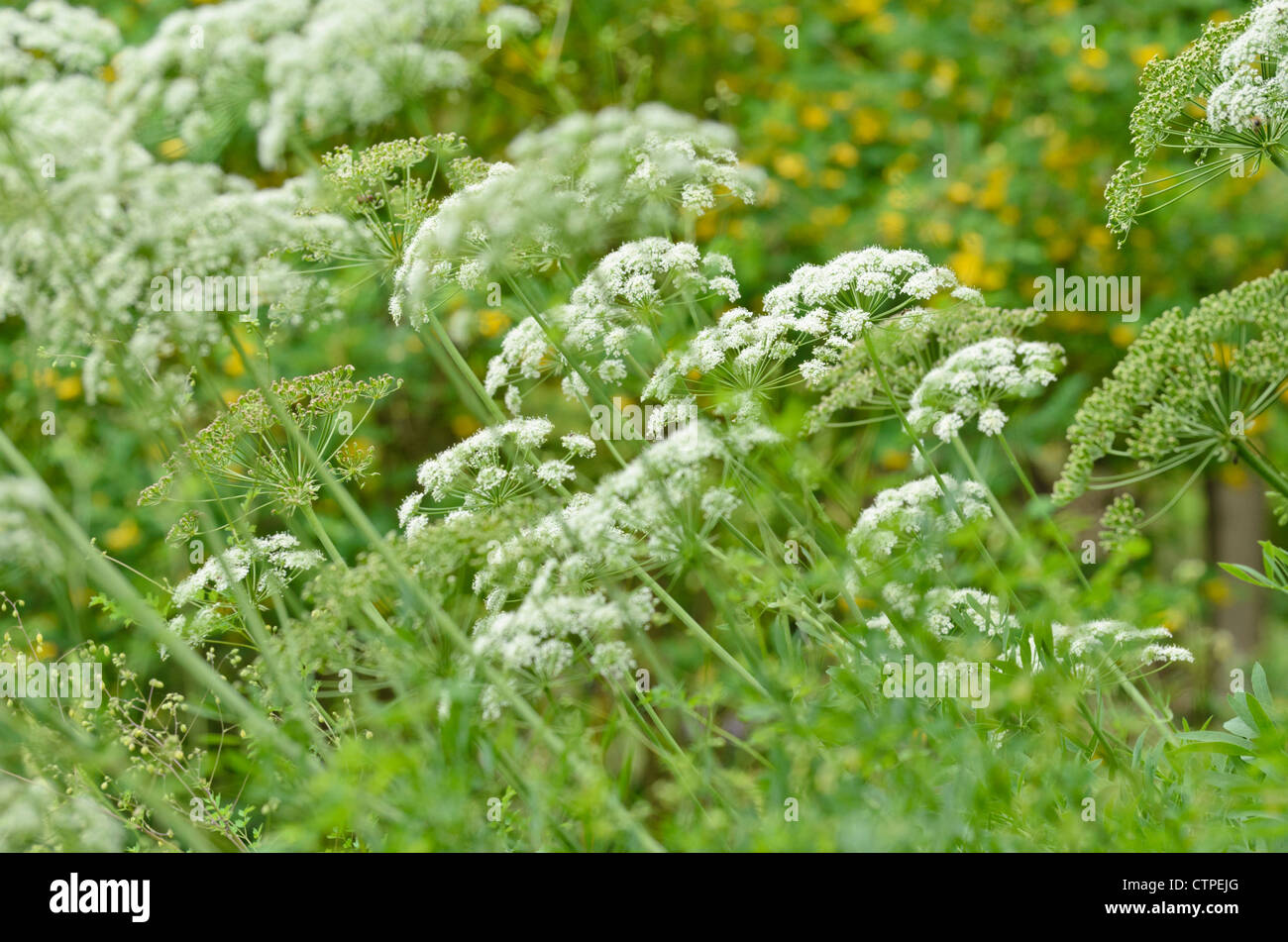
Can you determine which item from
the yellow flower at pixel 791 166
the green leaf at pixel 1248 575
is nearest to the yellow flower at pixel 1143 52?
the yellow flower at pixel 791 166

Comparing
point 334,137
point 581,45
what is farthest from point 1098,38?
point 334,137

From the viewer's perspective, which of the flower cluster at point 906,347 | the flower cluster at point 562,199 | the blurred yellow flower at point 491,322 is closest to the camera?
the flower cluster at point 562,199

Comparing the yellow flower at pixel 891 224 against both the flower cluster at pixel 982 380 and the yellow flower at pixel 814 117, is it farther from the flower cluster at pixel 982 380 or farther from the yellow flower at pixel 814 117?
the flower cluster at pixel 982 380

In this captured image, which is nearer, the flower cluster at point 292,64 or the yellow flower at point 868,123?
the flower cluster at point 292,64

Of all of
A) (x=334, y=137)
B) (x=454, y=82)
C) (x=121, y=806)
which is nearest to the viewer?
(x=121, y=806)

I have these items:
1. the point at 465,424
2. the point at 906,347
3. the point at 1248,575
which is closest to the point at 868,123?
the point at 465,424

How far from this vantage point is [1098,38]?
467 cm

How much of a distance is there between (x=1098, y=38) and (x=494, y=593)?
13.2 feet

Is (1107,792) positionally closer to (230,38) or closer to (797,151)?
(230,38)

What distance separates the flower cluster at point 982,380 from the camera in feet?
7.03

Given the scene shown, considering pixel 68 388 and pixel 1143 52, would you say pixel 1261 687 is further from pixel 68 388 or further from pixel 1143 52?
pixel 68 388

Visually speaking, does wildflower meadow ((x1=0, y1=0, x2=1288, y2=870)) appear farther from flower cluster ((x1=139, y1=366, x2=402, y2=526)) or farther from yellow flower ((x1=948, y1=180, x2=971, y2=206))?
yellow flower ((x1=948, y1=180, x2=971, y2=206))

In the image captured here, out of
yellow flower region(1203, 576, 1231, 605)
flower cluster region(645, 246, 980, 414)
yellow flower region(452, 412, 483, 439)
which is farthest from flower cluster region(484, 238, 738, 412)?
yellow flower region(1203, 576, 1231, 605)

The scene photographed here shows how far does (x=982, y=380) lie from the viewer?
7.23 ft
